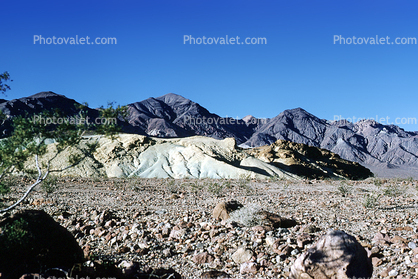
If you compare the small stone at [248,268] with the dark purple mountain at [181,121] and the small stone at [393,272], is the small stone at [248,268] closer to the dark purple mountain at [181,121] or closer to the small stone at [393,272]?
the small stone at [393,272]

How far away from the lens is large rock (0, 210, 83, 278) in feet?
15.9

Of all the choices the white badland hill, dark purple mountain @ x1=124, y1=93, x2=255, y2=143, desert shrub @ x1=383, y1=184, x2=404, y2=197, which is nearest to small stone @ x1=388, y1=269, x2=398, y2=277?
desert shrub @ x1=383, y1=184, x2=404, y2=197

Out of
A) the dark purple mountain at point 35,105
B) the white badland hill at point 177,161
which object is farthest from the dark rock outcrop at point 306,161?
the dark purple mountain at point 35,105

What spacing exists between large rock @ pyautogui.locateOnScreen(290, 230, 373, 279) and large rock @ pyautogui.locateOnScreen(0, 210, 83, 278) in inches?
140

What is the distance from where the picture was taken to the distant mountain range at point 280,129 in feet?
371

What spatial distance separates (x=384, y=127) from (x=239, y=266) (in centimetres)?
16775

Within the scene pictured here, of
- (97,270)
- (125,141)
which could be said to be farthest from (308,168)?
(97,270)

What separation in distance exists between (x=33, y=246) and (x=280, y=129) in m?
153

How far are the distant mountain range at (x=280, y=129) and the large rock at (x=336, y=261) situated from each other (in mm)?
95604

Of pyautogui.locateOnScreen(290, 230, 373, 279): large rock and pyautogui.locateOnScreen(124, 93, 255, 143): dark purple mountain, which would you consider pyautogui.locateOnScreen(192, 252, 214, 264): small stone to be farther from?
pyautogui.locateOnScreen(124, 93, 255, 143): dark purple mountain

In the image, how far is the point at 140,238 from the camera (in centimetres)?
721

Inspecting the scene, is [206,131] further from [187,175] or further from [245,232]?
[245,232]

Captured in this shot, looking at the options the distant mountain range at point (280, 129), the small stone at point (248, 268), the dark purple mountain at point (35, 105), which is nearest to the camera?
the small stone at point (248, 268)

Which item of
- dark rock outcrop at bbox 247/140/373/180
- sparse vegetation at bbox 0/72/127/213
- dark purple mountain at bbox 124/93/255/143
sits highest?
dark purple mountain at bbox 124/93/255/143
